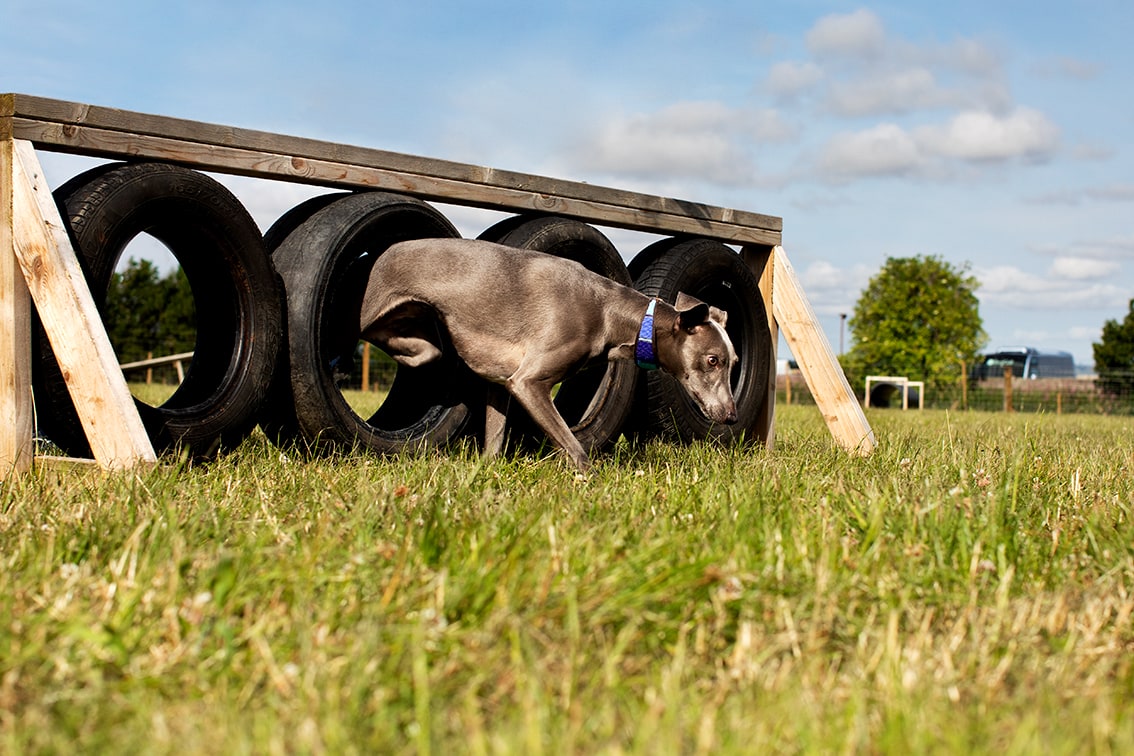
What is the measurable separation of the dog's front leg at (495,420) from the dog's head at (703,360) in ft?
3.43

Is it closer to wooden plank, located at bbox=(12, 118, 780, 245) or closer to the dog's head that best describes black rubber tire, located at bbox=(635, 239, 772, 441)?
wooden plank, located at bbox=(12, 118, 780, 245)

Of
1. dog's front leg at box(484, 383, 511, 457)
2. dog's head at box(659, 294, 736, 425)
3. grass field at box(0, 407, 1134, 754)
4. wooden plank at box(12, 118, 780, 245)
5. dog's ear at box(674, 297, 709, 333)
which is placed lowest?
grass field at box(0, 407, 1134, 754)

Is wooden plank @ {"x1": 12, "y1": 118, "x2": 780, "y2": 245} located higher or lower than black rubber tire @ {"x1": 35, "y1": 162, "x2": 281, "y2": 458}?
higher

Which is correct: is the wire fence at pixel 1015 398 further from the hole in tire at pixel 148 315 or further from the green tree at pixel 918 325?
the hole in tire at pixel 148 315

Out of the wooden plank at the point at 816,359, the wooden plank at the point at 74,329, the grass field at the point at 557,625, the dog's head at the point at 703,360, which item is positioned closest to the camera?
the grass field at the point at 557,625

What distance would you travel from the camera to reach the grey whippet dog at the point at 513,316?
20.6 feet

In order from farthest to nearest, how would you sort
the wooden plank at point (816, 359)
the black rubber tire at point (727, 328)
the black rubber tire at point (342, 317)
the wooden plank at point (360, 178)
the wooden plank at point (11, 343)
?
the wooden plank at point (816, 359)
the black rubber tire at point (727, 328)
the black rubber tire at point (342, 317)
the wooden plank at point (360, 178)
the wooden plank at point (11, 343)

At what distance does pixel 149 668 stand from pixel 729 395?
4975 millimetres

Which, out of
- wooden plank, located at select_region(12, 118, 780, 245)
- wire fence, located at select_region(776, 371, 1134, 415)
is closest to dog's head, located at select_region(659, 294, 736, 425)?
wooden plank, located at select_region(12, 118, 780, 245)

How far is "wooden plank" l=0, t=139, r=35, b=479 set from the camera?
5.18 metres

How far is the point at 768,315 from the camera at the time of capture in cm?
889

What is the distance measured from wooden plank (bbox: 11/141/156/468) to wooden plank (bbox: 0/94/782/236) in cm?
33

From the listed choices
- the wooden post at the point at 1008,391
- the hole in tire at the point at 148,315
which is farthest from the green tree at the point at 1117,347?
the hole in tire at the point at 148,315

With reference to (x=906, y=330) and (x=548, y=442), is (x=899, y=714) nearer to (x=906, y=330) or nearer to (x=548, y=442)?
(x=548, y=442)
